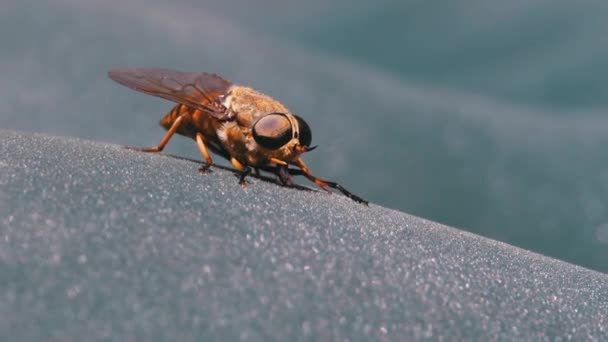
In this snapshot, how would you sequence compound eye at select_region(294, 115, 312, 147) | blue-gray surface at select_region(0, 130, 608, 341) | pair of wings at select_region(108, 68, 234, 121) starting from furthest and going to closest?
pair of wings at select_region(108, 68, 234, 121)
compound eye at select_region(294, 115, 312, 147)
blue-gray surface at select_region(0, 130, 608, 341)

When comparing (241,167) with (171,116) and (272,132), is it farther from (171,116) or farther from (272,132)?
(171,116)

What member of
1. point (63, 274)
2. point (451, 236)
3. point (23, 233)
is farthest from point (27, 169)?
point (451, 236)

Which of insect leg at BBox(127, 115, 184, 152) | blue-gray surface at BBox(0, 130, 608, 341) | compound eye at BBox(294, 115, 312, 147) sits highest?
blue-gray surface at BBox(0, 130, 608, 341)

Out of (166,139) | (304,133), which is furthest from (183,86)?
(304,133)

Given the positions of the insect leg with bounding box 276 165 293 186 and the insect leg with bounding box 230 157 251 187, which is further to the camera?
the insect leg with bounding box 276 165 293 186

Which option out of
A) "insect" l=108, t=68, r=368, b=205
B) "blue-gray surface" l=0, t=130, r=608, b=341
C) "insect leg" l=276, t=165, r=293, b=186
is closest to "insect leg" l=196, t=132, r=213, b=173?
"insect" l=108, t=68, r=368, b=205

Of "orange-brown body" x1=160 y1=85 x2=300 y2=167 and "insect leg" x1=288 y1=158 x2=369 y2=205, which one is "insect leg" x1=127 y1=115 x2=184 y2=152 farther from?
"insect leg" x1=288 y1=158 x2=369 y2=205

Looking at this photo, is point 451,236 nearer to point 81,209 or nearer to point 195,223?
point 195,223

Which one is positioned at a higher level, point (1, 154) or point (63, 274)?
point (63, 274)
